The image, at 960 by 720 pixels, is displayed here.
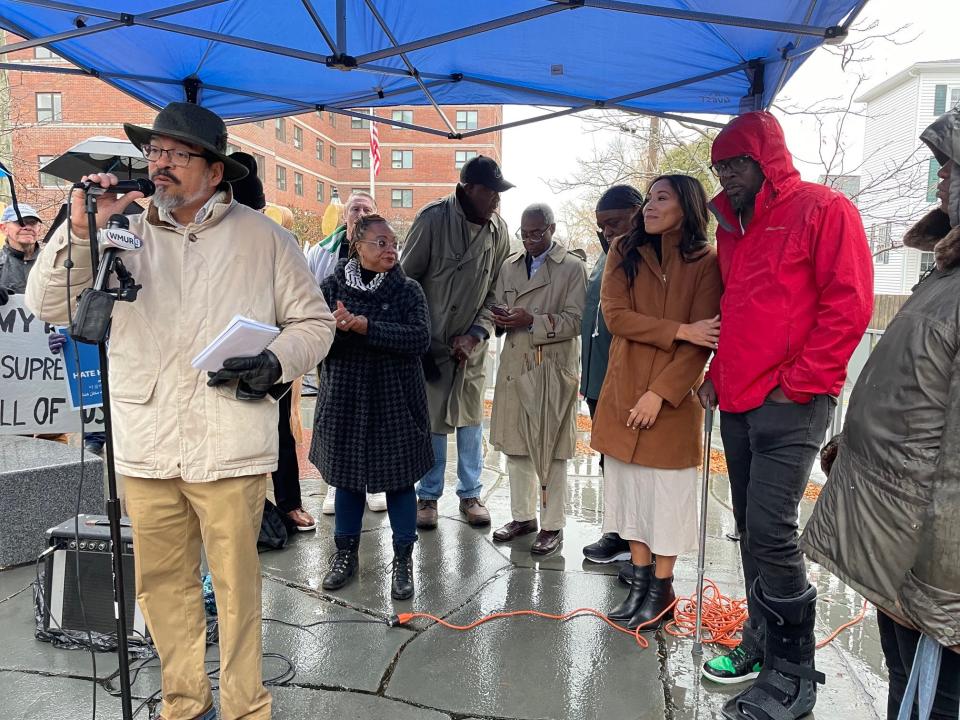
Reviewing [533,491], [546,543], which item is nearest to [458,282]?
[533,491]

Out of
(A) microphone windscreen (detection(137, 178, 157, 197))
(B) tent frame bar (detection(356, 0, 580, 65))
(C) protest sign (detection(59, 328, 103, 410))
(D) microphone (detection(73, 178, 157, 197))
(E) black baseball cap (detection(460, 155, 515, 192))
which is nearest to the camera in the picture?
(D) microphone (detection(73, 178, 157, 197))

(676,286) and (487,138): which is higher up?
(487,138)

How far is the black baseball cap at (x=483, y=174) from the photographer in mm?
4406

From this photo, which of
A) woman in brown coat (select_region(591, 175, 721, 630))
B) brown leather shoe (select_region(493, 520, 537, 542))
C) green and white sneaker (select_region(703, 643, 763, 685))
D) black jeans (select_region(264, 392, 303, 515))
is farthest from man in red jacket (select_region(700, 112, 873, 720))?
black jeans (select_region(264, 392, 303, 515))

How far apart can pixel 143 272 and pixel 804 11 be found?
2.93 metres

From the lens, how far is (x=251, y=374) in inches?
88.3

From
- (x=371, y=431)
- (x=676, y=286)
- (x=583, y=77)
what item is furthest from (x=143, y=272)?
(x=583, y=77)

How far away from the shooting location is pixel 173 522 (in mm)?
2412

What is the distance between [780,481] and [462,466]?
2683mm

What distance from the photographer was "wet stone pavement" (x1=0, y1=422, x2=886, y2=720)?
2736 mm

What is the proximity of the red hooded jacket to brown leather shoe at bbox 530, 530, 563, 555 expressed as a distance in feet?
6.11

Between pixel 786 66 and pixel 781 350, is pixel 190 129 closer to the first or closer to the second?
pixel 781 350

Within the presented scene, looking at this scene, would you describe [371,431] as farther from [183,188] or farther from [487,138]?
[487,138]

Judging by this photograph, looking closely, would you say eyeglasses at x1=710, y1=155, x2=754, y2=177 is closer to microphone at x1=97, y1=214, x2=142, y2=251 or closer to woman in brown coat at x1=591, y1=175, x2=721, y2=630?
woman in brown coat at x1=591, y1=175, x2=721, y2=630
